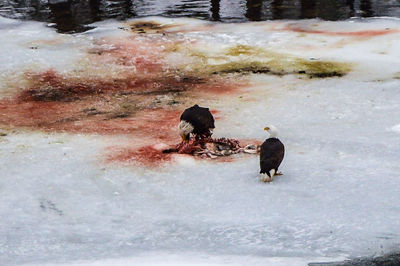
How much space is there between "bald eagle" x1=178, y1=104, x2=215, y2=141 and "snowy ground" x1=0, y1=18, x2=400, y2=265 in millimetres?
443

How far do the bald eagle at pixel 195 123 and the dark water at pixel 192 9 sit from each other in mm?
8914

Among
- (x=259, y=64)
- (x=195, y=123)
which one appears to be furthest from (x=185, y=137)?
(x=259, y=64)

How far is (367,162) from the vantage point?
7492 mm

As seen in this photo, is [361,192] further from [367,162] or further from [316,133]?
[316,133]

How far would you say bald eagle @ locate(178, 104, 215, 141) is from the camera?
26.4 feet

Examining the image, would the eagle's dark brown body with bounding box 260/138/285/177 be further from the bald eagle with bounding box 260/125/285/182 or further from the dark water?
the dark water

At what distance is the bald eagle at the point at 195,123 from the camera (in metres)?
8.05

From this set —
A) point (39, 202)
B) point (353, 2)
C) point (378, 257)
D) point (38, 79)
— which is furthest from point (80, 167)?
point (353, 2)

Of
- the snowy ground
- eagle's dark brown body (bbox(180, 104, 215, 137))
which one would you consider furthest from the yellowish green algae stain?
eagle's dark brown body (bbox(180, 104, 215, 137))

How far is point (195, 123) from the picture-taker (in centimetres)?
804

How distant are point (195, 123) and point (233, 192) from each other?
150 centimetres

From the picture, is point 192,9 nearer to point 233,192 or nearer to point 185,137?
point 185,137

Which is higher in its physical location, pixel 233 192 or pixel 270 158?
pixel 270 158

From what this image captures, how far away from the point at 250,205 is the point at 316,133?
8.74 ft
